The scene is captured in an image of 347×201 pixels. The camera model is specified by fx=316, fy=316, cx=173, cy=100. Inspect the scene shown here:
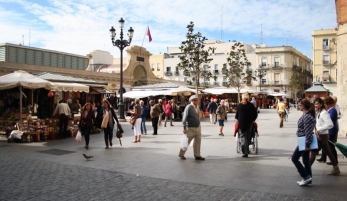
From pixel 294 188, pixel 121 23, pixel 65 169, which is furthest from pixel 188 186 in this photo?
pixel 121 23

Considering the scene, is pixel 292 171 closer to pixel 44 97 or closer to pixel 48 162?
pixel 48 162

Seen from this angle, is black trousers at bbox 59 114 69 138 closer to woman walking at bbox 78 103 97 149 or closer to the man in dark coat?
woman walking at bbox 78 103 97 149

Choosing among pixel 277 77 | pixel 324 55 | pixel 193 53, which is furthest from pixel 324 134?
pixel 277 77

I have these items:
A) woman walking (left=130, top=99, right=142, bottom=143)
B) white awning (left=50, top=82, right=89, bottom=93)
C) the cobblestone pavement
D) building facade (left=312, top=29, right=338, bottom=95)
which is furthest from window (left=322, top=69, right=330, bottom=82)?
the cobblestone pavement

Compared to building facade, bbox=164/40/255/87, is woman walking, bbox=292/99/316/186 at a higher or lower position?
lower

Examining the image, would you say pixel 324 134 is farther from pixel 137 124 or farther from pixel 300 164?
pixel 137 124

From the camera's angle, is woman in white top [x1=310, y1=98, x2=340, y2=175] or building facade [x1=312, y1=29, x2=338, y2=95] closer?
woman in white top [x1=310, y1=98, x2=340, y2=175]

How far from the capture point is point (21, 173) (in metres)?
6.72

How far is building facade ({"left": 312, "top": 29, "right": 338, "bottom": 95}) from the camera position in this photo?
53.9 meters

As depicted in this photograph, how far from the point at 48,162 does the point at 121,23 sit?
13.4m

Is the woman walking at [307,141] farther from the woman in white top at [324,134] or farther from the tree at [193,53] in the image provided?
the tree at [193,53]

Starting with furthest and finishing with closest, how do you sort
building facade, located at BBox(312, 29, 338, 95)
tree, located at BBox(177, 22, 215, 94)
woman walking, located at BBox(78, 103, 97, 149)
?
building facade, located at BBox(312, 29, 338, 95) → tree, located at BBox(177, 22, 215, 94) → woman walking, located at BBox(78, 103, 97, 149)

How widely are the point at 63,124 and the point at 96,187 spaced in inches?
302

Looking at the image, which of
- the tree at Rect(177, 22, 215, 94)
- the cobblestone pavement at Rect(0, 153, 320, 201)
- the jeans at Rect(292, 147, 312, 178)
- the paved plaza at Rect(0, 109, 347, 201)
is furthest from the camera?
the tree at Rect(177, 22, 215, 94)
